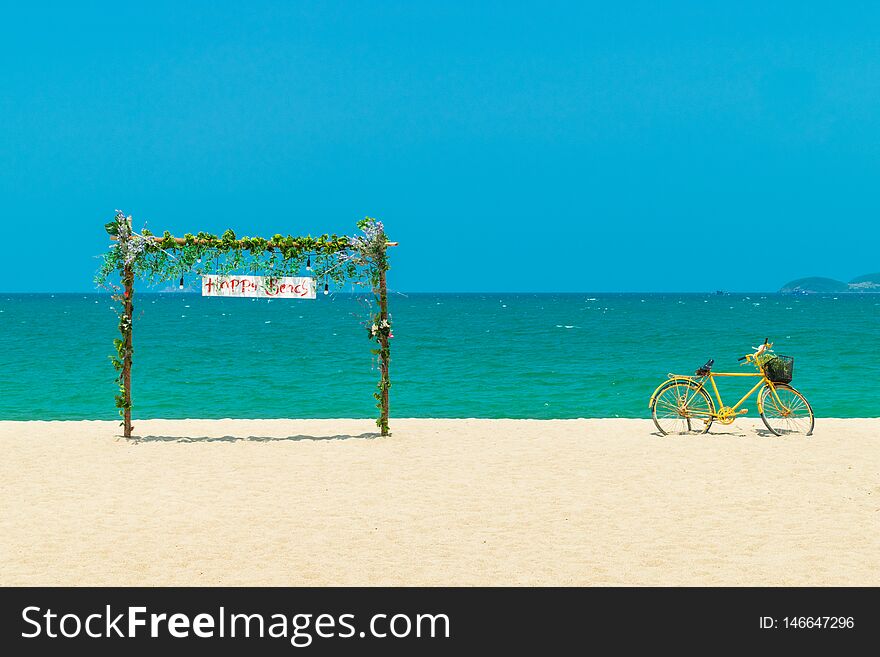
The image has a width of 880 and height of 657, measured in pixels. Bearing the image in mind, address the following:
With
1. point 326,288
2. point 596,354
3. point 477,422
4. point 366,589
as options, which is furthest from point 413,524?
point 596,354

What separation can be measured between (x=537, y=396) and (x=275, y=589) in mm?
18300

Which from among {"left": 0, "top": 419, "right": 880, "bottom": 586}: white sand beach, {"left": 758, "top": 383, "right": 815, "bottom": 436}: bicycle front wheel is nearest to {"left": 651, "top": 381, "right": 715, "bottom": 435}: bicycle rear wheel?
{"left": 0, "top": 419, "right": 880, "bottom": 586}: white sand beach

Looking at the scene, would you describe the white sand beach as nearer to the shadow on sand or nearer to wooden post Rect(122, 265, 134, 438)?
the shadow on sand

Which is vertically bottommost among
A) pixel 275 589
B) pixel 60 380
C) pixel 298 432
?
pixel 275 589

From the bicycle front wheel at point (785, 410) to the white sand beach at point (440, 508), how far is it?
36 cm

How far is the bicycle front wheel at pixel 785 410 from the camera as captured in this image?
13.9 metres

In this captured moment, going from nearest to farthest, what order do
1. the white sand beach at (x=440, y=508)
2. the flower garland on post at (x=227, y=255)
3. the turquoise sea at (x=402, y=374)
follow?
the white sand beach at (x=440, y=508), the flower garland on post at (x=227, y=255), the turquoise sea at (x=402, y=374)

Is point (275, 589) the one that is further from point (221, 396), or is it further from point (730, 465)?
point (221, 396)

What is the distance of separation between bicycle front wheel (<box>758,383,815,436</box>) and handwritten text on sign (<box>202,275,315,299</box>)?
301 inches

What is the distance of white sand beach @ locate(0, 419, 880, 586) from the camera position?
261 inches

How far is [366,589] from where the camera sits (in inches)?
237

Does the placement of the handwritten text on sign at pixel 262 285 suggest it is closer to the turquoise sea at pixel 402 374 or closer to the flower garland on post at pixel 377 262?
the flower garland on post at pixel 377 262

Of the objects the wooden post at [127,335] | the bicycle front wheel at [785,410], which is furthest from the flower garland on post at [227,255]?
the bicycle front wheel at [785,410]

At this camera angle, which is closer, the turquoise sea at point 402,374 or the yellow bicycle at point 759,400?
the yellow bicycle at point 759,400
